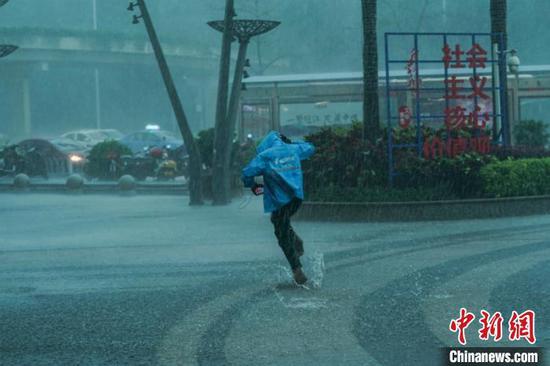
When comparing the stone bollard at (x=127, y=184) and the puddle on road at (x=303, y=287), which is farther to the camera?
the stone bollard at (x=127, y=184)

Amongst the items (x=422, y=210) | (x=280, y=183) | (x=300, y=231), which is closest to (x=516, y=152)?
(x=422, y=210)

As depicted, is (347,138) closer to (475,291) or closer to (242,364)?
(475,291)

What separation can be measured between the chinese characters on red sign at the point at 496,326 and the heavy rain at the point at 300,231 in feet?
0.08

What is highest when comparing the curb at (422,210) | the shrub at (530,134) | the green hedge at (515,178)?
the shrub at (530,134)

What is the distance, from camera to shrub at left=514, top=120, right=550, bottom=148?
29.8 meters

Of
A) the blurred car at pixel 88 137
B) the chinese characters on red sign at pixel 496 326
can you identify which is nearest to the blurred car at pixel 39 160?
→ the blurred car at pixel 88 137

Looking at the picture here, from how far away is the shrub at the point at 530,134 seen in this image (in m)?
29.8

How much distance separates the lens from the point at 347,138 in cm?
1995

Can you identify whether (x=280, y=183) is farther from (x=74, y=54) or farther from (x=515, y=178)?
(x=74, y=54)

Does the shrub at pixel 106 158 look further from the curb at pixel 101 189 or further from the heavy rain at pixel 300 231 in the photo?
the curb at pixel 101 189

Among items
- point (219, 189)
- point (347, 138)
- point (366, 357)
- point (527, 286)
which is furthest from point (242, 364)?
point (219, 189)

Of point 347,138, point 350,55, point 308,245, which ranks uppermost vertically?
point 350,55

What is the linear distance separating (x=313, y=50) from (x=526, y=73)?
48.6 m

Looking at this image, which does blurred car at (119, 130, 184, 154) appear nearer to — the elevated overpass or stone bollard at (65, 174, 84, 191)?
stone bollard at (65, 174, 84, 191)
